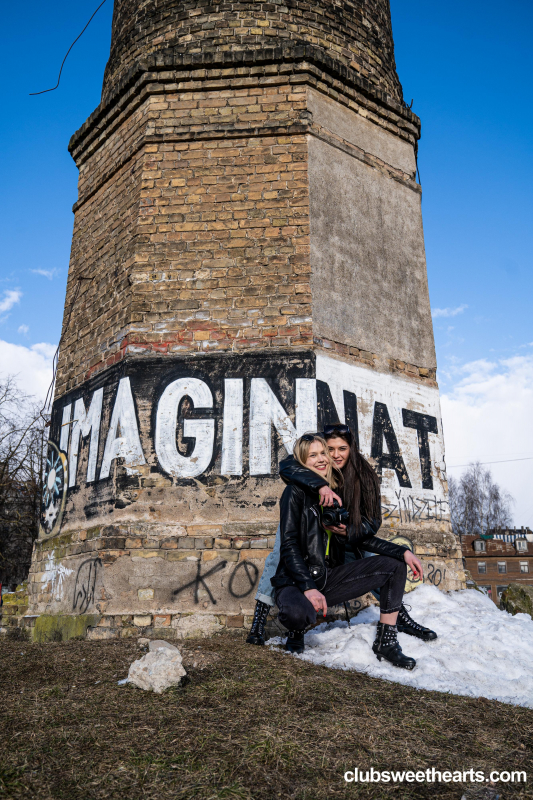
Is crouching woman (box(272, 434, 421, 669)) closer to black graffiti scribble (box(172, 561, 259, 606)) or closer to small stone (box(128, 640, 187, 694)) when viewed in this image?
small stone (box(128, 640, 187, 694))

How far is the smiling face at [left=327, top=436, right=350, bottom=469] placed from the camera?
4.67m

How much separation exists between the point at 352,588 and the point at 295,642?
626mm

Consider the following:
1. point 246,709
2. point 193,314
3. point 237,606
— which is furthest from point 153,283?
point 246,709

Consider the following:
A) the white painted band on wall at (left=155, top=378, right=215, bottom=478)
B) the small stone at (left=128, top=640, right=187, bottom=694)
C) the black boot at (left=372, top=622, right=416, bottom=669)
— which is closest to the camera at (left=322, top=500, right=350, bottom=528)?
the black boot at (left=372, top=622, right=416, bottom=669)

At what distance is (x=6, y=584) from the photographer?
18922mm

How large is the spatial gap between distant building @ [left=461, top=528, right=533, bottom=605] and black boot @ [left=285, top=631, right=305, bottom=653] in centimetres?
2752

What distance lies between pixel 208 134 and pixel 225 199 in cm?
99

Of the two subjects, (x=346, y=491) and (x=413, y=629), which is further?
(x=413, y=629)

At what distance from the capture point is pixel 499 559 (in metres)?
29.8

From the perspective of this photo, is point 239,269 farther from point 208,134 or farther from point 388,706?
point 388,706

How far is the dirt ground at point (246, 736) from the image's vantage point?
242 cm

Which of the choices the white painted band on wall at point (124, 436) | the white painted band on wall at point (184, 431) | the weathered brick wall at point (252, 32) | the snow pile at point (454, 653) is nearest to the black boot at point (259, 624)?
the snow pile at point (454, 653)

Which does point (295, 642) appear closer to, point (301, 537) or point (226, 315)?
point (301, 537)

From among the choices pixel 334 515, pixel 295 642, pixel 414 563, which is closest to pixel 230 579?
pixel 295 642
